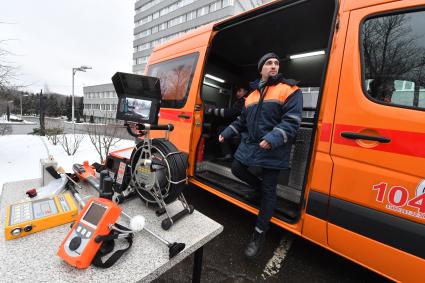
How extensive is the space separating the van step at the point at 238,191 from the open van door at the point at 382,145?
0.46 metres

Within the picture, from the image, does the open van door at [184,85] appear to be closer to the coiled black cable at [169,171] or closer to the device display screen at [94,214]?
the coiled black cable at [169,171]

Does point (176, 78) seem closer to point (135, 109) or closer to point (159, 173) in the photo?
point (135, 109)

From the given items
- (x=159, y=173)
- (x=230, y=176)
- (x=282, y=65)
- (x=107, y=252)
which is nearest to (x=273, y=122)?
(x=159, y=173)

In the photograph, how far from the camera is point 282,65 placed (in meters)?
4.22

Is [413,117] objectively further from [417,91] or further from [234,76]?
[234,76]

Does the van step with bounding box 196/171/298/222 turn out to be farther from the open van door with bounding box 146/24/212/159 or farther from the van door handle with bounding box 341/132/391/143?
the van door handle with bounding box 341/132/391/143

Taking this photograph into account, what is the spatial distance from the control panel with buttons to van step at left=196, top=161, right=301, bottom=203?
173 centimetres

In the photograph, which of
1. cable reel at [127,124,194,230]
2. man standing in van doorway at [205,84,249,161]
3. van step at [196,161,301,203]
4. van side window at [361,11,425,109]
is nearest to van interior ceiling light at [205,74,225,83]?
man standing in van doorway at [205,84,249,161]

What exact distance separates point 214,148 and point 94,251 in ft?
8.97

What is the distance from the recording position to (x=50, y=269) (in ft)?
3.18

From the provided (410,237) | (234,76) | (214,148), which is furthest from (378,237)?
(234,76)

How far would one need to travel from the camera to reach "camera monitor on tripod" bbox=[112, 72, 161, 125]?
156 centimetres

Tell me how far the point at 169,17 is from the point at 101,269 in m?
40.8

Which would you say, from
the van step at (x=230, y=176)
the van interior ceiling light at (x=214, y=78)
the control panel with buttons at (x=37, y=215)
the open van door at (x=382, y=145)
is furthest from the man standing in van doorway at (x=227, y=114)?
the control panel with buttons at (x=37, y=215)
